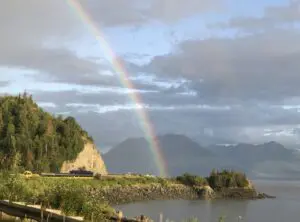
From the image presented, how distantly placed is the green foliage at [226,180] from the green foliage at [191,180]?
2.96 meters

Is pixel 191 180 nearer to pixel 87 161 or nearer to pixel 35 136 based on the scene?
pixel 87 161

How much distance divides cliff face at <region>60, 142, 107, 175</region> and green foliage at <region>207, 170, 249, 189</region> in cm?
3181

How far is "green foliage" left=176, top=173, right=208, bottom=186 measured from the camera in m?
130

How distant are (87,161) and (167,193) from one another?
→ 28465 mm

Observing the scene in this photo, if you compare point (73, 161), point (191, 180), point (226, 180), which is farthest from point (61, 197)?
point (226, 180)

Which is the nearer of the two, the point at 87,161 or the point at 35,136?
the point at 35,136

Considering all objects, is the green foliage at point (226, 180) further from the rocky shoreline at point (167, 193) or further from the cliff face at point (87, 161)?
the cliff face at point (87, 161)

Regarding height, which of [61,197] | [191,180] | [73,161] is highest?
[73,161]

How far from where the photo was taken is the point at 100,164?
146 metres

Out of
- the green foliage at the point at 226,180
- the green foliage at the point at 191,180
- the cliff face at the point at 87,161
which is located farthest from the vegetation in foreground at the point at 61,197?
the green foliage at the point at 226,180

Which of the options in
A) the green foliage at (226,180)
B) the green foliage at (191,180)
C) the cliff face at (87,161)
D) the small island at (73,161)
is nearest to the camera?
the small island at (73,161)

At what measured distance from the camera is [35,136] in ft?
388

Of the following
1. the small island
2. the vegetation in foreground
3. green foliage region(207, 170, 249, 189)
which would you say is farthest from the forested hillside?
the vegetation in foreground

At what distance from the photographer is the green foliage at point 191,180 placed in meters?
130
